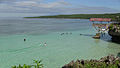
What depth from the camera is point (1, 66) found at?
41.3ft

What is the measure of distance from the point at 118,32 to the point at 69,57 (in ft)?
36.1

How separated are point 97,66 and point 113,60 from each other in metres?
1.73

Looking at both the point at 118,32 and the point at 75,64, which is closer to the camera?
the point at 75,64

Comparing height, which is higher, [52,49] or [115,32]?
[115,32]

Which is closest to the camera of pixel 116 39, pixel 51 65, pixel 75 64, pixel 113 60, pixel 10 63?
pixel 75 64

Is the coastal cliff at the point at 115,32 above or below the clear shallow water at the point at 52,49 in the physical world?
above

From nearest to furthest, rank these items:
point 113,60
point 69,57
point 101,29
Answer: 1. point 113,60
2. point 69,57
3. point 101,29

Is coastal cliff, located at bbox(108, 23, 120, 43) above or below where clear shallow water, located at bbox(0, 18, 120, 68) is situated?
above

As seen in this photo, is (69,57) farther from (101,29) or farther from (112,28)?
(101,29)

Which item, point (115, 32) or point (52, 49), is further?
point (115, 32)

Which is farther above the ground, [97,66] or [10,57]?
[97,66]

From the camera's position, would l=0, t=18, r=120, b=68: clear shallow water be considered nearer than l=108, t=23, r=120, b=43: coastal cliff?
Yes

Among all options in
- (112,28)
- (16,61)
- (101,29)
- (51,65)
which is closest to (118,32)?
(112,28)

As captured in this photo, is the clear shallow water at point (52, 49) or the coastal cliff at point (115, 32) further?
the coastal cliff at point (115, 32)
